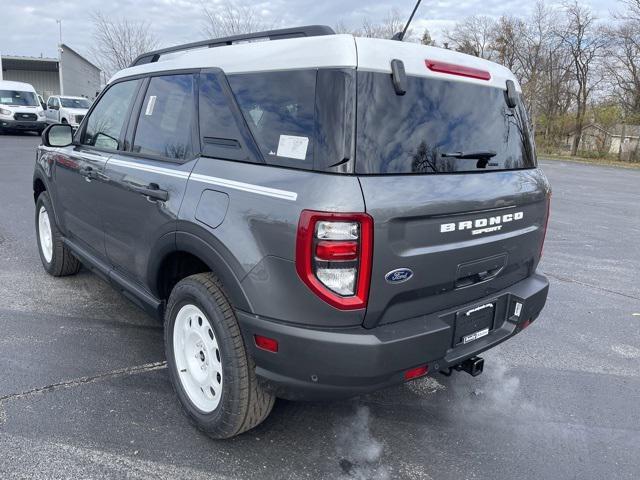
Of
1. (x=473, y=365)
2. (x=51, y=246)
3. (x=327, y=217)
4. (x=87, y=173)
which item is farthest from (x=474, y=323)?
(x=51, y=246)

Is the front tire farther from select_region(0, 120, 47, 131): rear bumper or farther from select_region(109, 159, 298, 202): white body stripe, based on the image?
select_region(0, 120, 47, 131): rear bumper

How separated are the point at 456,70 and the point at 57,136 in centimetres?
338

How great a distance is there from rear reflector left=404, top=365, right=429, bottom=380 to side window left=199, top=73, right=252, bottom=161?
1.22 m

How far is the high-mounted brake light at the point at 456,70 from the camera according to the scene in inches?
93.1

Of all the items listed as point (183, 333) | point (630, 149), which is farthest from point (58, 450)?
point (630, 149)

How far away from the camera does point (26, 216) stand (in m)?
7.47

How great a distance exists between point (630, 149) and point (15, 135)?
32047mm

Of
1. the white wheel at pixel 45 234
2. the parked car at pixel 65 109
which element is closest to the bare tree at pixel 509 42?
the parked car at pixel 65 109

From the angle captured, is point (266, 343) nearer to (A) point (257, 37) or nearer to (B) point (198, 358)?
(B) point (198, 358)

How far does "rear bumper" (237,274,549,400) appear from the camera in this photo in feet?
6.90

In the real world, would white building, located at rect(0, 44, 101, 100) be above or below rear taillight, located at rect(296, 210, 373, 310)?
above

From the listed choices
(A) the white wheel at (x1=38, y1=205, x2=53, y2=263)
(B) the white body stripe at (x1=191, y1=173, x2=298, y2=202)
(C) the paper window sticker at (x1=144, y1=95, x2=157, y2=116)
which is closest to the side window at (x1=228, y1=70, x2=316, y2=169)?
(B) the white body stripe at (x1=191, y1=173, x2=298, y2=202)

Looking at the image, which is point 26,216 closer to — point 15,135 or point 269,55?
point 269,55

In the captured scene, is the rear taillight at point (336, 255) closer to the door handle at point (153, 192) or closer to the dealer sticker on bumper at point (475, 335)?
the dealer sticker on bumper at point (475, 335)
